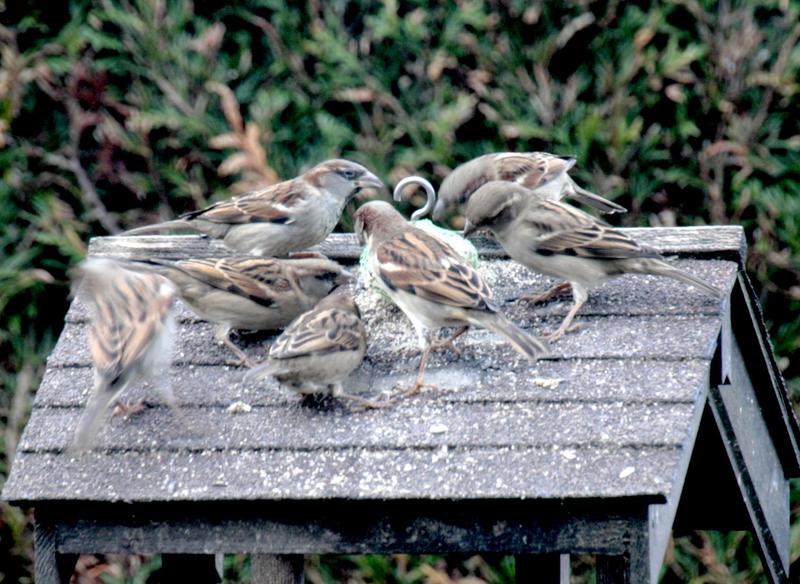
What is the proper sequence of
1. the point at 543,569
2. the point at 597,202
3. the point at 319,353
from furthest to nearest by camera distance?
1. the point at 597,202
2. the point at 543,569
3. the point at 319,353

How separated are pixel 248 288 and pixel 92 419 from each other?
2.06 ft

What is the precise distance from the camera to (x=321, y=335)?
3422 mm

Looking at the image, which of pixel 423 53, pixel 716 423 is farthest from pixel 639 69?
pixel 716 423

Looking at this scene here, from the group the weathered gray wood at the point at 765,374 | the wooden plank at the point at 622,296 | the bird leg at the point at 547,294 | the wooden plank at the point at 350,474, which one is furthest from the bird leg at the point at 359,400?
the weathered gray wood at the point at 765,374

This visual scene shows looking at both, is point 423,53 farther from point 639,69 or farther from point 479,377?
point 479,377

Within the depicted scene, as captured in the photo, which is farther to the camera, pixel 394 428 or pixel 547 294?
pixel 547 294

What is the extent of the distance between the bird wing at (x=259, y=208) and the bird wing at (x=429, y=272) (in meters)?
0.57

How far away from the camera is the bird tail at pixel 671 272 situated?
3.64 meters

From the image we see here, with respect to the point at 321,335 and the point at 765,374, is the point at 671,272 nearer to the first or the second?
the point at 765,374

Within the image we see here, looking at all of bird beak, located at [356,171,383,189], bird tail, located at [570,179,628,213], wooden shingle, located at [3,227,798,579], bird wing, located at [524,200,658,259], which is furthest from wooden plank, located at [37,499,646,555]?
bird beak, located at [356,171,383,189]

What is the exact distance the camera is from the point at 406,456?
3.16 m

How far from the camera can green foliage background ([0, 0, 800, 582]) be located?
541cm

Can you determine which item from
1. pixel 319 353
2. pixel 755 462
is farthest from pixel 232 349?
pixel 755 462

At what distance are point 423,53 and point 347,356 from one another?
2405 mm
